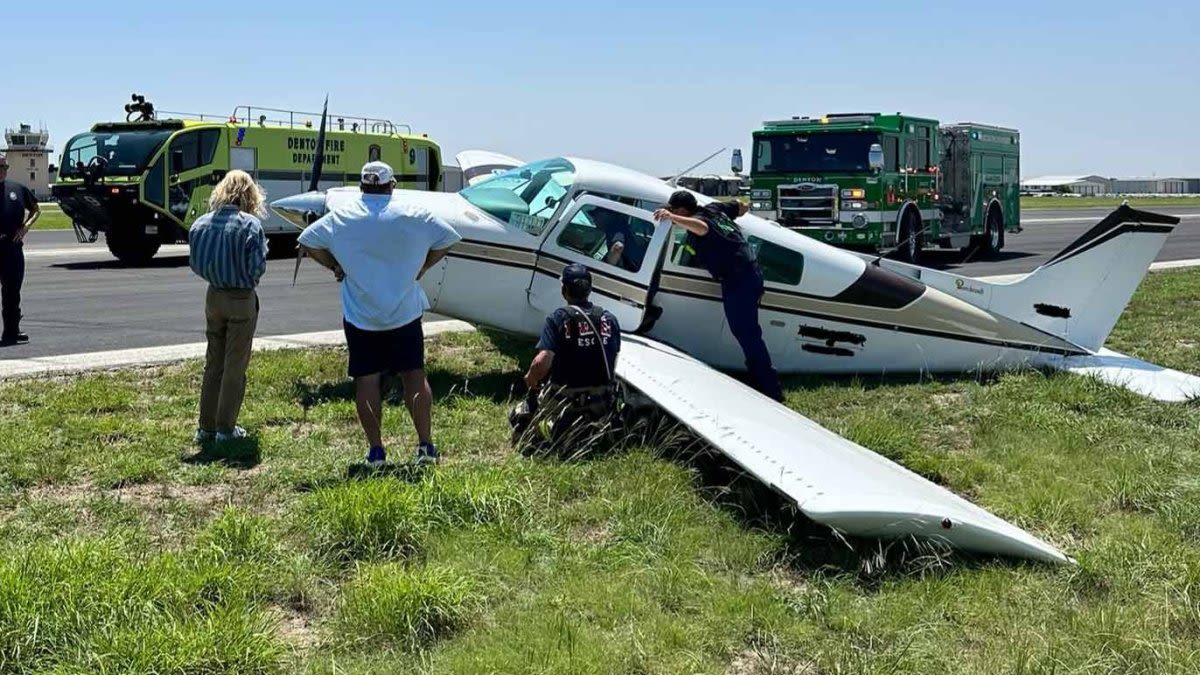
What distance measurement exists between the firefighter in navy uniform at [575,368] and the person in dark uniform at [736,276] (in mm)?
2037

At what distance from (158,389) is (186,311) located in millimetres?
5837

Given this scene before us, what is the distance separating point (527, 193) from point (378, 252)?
3.17 meters

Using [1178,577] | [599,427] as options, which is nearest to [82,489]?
[599,427]

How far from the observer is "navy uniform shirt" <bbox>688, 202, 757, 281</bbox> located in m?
8.73

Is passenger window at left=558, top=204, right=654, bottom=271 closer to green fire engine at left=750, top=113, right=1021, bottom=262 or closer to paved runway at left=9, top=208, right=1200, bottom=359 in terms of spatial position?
paved runway at left=9, top=208, right=1200, bottom=359

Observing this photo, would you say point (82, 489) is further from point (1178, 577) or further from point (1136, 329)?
point (1136, 329)

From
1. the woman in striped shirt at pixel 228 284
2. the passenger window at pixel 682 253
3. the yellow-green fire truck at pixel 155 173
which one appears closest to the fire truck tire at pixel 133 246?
the yellow-green fire truck at pixel 155 173

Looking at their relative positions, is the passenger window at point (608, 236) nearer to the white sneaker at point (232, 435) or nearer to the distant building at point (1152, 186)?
the white sneaker at point (232, 435)

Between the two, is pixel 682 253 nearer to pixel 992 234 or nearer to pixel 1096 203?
pixel 992 234

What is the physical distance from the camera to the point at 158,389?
8852 millimetres

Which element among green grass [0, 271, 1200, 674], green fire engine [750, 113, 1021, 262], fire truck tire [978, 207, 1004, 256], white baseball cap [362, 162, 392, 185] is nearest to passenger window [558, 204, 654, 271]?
green grass [0, 271, 1200, 674]

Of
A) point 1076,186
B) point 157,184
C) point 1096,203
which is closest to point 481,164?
point 157,184

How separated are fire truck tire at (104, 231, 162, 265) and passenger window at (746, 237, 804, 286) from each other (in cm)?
1695

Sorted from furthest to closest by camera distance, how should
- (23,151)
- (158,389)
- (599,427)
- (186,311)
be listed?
1. (23,151)
2. (186,311)
3. (158,389)
4. (599,427)
